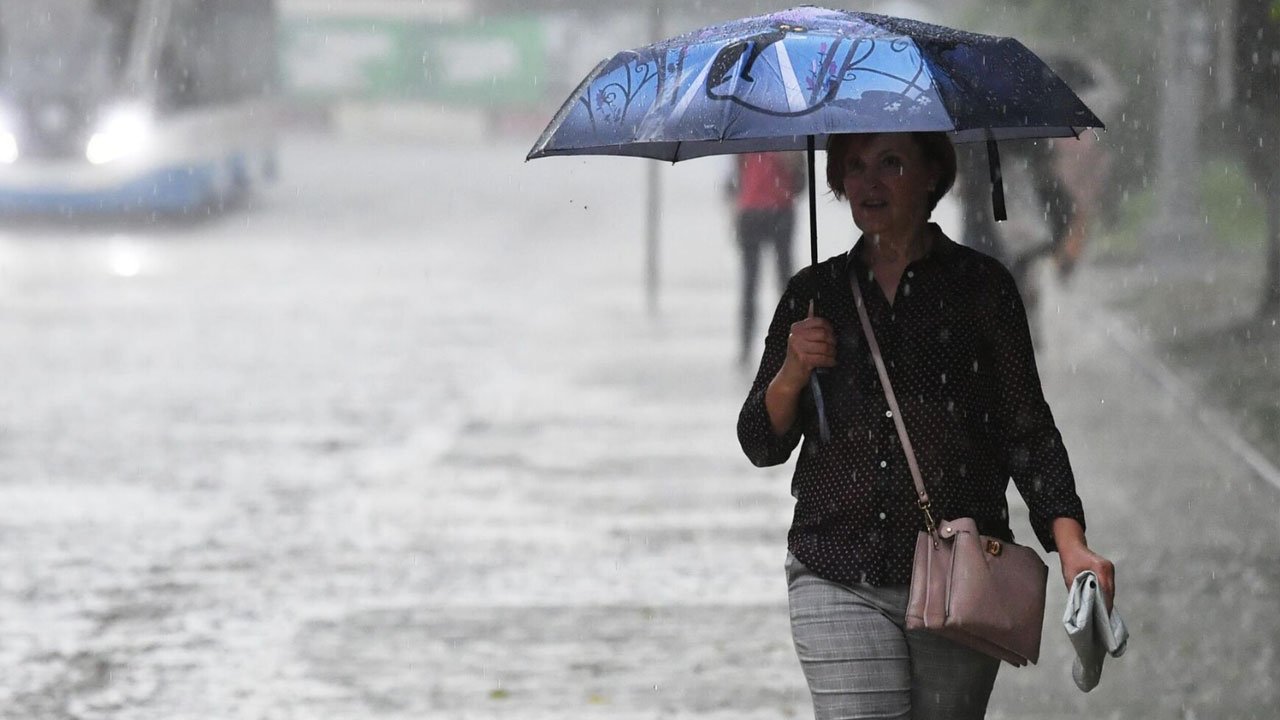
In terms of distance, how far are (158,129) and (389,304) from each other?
1077cm

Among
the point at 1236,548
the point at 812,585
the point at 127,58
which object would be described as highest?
the point at 127,58

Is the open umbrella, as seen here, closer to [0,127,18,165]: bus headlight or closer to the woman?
the woman

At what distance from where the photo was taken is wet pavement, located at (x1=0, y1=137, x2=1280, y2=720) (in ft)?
20.7

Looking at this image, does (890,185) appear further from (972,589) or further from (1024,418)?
(972,589)

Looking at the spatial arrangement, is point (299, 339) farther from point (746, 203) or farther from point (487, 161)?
point (487, 161)

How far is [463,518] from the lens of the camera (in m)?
8.98

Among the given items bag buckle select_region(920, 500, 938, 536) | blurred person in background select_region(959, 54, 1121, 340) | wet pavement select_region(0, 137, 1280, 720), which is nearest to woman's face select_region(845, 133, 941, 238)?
bag buckle select_region(920, 500, 938, 536)

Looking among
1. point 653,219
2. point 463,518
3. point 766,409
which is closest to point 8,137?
point 653,219

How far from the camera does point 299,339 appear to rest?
1583cm

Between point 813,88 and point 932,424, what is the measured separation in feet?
1.93

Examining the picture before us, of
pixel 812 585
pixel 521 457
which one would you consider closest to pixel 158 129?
pixel 521 457

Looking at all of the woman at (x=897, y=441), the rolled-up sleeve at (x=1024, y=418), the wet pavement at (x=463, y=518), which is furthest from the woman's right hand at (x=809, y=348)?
the wet pavement at (x=463, y=518)

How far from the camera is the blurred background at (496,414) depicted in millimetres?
6559

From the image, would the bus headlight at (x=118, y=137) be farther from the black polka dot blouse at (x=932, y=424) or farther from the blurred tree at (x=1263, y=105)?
the black polka dot blouse at (x=932, y=424)
